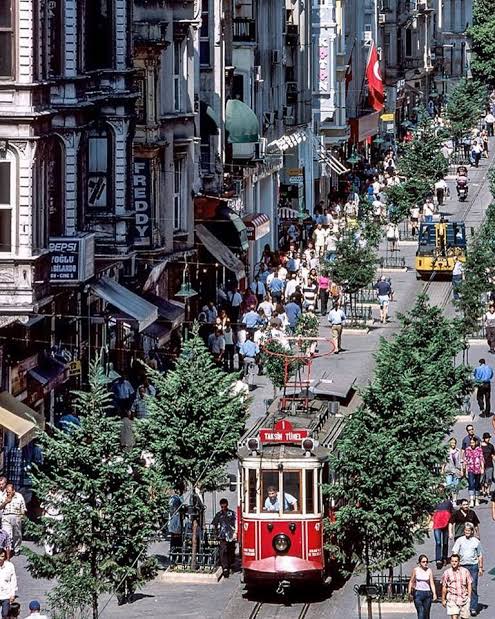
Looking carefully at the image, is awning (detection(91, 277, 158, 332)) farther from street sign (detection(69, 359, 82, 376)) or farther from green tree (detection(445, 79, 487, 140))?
green tree (detection(445, 79, 487, 140))

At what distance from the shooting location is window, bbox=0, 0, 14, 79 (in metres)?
49.4

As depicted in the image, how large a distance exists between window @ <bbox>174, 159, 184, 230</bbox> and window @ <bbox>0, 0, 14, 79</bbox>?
21.9m

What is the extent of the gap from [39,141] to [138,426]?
714 cm

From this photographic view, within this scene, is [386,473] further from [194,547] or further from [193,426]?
[194,547]

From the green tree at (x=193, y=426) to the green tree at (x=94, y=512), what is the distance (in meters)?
5.39

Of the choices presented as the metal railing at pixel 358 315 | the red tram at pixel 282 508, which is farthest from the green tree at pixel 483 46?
the red tram at pixel 282 508

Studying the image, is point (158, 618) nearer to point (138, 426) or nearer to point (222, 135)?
point (138, 426)

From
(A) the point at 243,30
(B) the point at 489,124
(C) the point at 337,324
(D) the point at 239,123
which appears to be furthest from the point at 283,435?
(B) the point at 489,124

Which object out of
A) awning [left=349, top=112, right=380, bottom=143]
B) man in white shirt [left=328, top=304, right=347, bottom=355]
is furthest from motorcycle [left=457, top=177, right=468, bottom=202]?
man in white shirt [left=328, top=304, right=347, bottom=355]

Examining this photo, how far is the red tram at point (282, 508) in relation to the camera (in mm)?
43344

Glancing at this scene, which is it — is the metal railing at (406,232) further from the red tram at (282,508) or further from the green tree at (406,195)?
the red tram at (282,508)

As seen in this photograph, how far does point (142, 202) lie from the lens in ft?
218

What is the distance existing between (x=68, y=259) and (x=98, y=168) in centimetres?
640

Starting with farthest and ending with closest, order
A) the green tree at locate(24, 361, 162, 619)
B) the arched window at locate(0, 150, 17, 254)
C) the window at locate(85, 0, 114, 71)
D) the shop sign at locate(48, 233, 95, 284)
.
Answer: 1. the window at locate(85, 0, 114, 71)
2. the shop sign at locate(48, 233, 95, 284)
3. the arched window at locate(0, 150, 17, 254)
4. the green tree at locate(24, 361, 162, 619)
